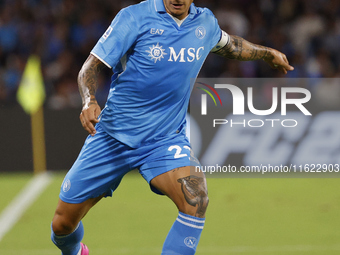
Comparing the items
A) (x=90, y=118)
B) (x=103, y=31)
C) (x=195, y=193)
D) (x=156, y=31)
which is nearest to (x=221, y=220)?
(x=195, y=193)

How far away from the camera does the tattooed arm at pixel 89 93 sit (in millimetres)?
3203

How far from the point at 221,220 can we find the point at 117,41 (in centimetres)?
301

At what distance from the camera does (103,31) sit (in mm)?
10266

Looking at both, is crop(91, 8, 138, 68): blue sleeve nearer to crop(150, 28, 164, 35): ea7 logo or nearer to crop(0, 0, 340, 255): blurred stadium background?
crop(150, 28, 164, 35): ea7 logo

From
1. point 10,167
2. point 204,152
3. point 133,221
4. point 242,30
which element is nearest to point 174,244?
point 133,221

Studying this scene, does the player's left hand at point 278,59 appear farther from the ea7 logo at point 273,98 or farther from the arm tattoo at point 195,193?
the ea7 logo at point 273,98

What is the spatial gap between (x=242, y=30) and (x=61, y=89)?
324 cm

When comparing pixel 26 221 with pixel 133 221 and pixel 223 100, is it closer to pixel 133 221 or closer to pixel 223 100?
pixel 133 221

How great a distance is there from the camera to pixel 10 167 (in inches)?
329

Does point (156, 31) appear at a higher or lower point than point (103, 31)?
higher

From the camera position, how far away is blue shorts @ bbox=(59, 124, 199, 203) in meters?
3.78

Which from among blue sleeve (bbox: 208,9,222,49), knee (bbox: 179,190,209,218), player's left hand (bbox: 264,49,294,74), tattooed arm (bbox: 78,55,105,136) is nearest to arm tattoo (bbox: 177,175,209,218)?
knee (bbox: 179,190,209,218)

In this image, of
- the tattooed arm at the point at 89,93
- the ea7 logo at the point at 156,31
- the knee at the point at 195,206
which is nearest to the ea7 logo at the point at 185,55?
the ea7 logo at the point at 156,31

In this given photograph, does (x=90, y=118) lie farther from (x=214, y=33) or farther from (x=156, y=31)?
(x=214, y=33)
